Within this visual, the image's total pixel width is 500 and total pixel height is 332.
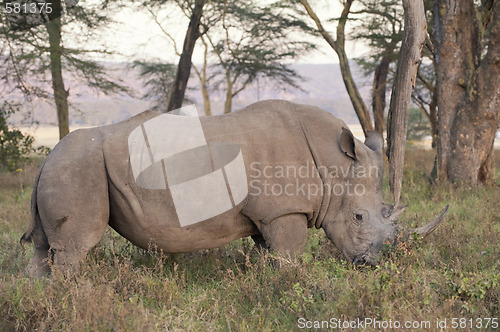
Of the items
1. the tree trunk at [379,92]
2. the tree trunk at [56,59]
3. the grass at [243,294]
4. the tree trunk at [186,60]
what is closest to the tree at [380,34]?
the tree trunk at [379,92]

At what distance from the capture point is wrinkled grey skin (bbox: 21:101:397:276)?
371cm

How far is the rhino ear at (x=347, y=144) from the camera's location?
403cm

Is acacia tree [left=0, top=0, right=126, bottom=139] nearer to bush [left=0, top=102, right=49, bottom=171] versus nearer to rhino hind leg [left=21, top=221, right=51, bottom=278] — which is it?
bush [left=0, top=102, right=49, bottom=171]

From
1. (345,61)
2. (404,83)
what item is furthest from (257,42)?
(404,83)

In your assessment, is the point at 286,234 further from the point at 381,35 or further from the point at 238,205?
the point at 381,35

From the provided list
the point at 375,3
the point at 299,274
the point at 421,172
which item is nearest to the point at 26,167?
the point at 421,172

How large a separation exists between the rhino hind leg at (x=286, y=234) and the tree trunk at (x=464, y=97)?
17.9 feet

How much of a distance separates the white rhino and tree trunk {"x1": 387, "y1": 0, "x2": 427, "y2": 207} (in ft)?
2.84

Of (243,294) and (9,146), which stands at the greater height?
(9,146)

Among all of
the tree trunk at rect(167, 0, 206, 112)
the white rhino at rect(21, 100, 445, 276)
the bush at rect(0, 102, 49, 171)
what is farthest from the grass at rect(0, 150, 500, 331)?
the tree trunk at rect(167, 0, 206, 112)

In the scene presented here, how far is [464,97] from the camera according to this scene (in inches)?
340

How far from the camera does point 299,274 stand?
3713mm

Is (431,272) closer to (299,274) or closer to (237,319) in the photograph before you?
(299,274)

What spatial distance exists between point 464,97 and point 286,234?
6.04m
